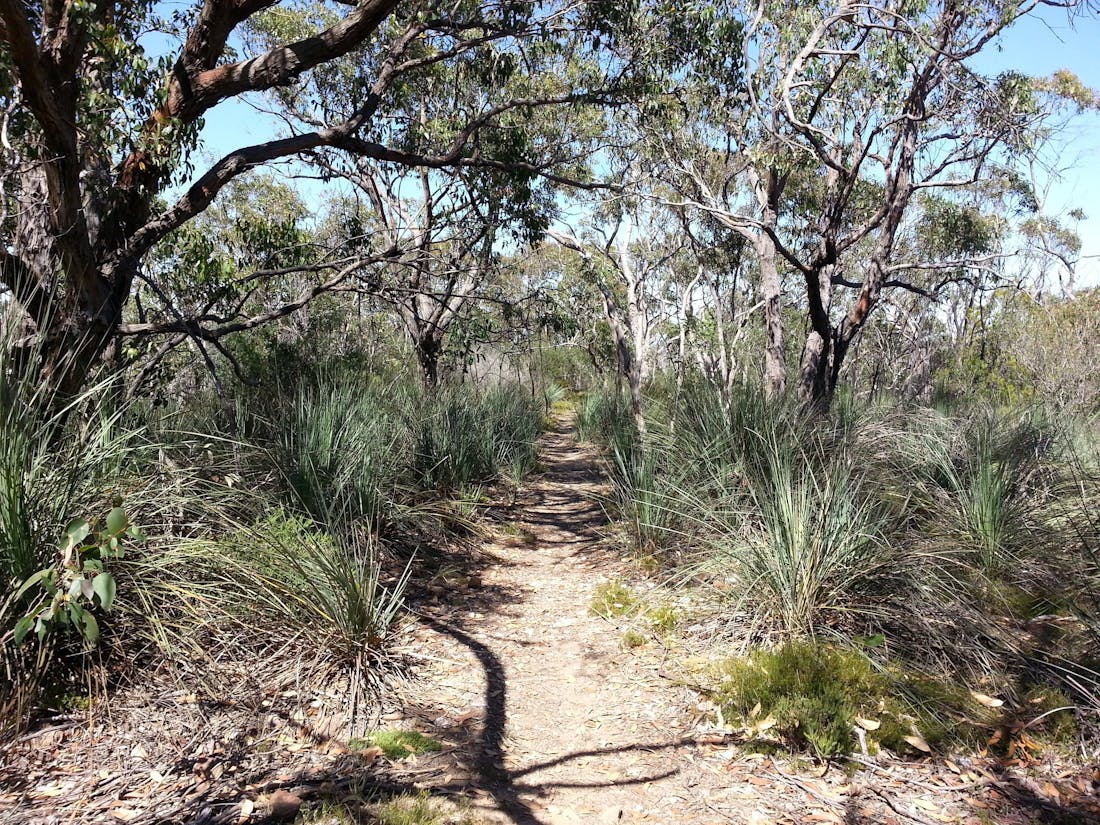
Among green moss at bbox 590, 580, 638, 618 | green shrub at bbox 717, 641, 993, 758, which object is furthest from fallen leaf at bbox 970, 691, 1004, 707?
green moss at bbox 590, 580, 638, 618

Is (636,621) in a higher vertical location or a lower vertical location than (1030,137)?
lower

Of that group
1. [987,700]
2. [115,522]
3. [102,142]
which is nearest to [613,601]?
[987,700]

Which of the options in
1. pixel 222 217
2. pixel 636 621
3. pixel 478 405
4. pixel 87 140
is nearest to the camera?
pixel 87 140

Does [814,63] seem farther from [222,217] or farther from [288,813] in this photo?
[222,217]

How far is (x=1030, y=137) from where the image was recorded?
6789mm

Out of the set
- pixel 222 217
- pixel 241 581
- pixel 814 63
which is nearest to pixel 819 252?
pixel 814 63

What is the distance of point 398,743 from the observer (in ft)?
11.0

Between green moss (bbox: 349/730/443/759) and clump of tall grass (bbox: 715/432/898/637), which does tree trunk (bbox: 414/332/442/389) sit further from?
green moss (bbox: 349/730/443/759)

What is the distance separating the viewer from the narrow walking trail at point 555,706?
3117 millimetres

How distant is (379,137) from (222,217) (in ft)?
29.7

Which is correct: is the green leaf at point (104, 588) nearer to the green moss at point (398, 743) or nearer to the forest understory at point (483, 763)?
the forest understory at point (483, 763)

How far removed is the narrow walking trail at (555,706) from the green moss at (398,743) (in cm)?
18

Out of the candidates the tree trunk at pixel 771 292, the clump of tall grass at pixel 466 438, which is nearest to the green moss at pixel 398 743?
the clump of tall grass at pixel 466 438

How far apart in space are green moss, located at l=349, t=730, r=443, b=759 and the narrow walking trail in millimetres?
181
